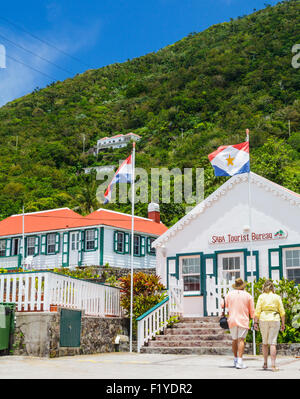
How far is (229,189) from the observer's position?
2023 cm

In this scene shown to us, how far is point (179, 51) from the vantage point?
150000 millimetres

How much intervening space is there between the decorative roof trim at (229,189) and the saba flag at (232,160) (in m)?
2.97

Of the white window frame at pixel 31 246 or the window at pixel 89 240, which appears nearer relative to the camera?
the window at pixel 89 240

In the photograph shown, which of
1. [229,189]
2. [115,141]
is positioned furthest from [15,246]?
[115,141]

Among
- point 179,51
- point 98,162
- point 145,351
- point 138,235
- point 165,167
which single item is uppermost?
point 179,51

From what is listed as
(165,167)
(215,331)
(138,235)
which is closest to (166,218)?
(138,235)

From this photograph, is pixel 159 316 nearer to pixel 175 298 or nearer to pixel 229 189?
pixel 175 298

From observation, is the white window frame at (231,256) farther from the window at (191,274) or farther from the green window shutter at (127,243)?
the green window shutter at (127,243)

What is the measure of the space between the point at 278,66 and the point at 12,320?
95.3m

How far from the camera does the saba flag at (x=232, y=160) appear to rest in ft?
53.9

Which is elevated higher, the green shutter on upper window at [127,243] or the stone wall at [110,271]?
the green shutter on upper window at [127,243]

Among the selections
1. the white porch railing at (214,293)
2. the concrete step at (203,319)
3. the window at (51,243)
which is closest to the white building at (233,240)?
the white porch railing at (214,293)
